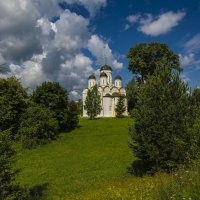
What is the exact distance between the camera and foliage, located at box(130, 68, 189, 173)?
17906 mm

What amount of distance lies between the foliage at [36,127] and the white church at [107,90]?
46539 millimetres

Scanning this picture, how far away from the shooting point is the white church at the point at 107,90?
297 feet

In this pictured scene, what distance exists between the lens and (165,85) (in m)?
19.0

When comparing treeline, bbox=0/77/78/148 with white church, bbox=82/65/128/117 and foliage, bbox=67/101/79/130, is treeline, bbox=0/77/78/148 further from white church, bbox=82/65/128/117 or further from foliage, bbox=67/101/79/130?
white church, bbox=82/65/128/117

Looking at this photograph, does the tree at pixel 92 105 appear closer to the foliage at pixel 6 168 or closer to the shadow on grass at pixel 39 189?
the shadow on grass at pixel 39 189

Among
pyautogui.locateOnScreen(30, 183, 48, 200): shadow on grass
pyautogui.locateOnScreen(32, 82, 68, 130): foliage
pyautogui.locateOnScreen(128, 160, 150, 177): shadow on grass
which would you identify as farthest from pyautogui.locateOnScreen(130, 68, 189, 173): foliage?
pyautogui.locateOnScreen(32, 82, 68, 130): foliage

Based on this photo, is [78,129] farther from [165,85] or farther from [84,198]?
[84,198]

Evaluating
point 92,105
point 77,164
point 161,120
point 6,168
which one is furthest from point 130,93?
point 6,168

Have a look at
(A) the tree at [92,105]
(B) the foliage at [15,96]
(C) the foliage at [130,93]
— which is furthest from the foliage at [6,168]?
(C) the foliage at [130,93]

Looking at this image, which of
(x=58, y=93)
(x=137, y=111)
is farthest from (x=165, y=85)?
(x=58, y=93)

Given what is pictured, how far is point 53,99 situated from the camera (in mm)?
48688

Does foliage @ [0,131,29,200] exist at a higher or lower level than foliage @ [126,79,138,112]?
lower

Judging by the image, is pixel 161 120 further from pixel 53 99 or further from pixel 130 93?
pixel 130 93

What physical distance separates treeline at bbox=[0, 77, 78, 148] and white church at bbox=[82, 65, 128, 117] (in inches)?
1475
